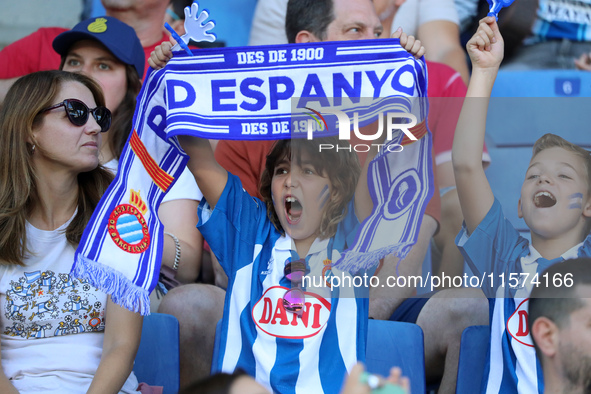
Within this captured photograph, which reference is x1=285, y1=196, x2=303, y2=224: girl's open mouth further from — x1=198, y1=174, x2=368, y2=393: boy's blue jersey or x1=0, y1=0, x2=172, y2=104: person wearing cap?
x1=0, y1=0, x2=172, y2=104: person wearing cap

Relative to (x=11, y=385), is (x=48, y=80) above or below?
above

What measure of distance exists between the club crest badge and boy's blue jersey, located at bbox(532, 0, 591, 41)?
2415 mm

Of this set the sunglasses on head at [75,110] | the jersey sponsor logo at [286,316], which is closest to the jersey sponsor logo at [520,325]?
the jersey sponsor logo at [286,316]

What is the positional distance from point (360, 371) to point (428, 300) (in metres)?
1.51

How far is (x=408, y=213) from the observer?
2523 millimetres

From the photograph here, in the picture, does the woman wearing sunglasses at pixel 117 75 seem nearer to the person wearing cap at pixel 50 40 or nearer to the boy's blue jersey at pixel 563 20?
the person wearing cap at pixel 50 40

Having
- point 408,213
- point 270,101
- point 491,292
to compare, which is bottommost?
point 491,292

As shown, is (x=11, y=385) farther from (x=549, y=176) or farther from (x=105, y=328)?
(x=549, y=176)

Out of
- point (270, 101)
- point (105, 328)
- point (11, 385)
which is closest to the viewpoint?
point (11, 385)

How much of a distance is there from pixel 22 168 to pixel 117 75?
104cm

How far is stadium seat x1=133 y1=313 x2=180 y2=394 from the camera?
9.02 feet

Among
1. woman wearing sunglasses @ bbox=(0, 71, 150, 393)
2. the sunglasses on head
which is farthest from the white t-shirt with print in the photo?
the sunglasses on head

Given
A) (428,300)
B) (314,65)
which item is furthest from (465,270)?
(314,65)

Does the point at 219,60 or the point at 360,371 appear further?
the point at 219,60
